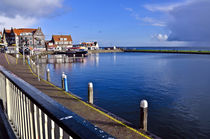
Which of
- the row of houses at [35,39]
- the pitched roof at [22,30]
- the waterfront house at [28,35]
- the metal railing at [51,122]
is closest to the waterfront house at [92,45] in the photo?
the row of houses at [35,39]

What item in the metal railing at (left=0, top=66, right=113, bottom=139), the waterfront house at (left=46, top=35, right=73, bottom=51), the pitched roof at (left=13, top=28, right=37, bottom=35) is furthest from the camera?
the waterfront house at (left=46, top=35, right=73, bottom=51)

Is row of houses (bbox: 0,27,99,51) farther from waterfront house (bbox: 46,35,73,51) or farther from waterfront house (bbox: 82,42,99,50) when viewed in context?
waterfront house (bbox: 82,42,99,50)

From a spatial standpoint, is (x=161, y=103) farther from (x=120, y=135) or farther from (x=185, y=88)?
(x=120, y=135)

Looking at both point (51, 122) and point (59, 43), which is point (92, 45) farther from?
point (51, 122)

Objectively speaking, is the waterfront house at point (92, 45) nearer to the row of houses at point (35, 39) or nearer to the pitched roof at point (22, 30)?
the row of houses at point (35, 39)

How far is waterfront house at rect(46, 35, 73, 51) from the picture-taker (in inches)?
4387

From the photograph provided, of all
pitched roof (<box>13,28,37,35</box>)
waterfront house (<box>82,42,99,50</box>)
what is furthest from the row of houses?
waterfront house (<box>82,42,99,50</box>)

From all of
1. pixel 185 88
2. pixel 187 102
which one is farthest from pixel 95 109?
pixel 185 88

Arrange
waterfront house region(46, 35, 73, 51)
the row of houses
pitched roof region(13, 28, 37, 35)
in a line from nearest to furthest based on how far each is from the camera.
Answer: the row of houses
pitched roof region(13, 28, 37, 35)
waterfront house region(46, 35, 73, 51)

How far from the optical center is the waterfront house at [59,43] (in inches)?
4387

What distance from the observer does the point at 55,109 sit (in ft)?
5.66

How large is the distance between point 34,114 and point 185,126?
42.6ft

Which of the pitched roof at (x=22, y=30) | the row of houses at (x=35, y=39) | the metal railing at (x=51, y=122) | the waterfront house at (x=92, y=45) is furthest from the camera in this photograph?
the waterfront house at (x=92, y=45)

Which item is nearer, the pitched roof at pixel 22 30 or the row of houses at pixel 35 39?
the row of houses at pixel 35 39
